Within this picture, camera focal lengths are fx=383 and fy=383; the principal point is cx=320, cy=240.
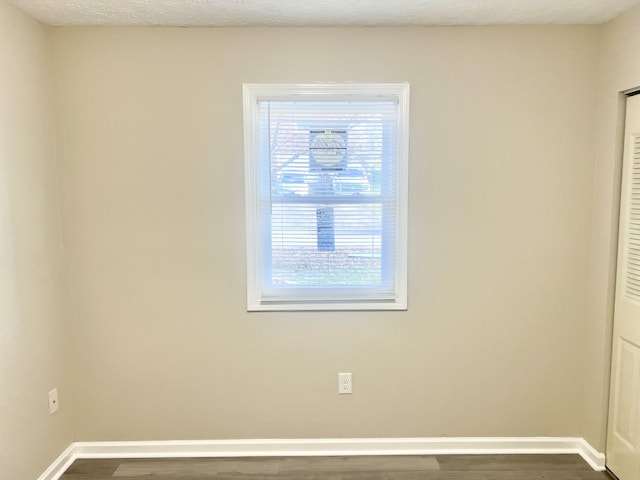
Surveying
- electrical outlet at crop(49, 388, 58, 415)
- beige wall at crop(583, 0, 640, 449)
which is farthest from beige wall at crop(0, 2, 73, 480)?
beige wall at crop(583, 0, 640, 449)

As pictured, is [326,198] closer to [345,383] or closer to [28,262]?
[345,383]

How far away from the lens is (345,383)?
7.68 ft

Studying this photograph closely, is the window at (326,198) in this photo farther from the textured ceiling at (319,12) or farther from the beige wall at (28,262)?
the beige wall at (28,262)

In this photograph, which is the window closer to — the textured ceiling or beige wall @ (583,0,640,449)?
the textured ceiling

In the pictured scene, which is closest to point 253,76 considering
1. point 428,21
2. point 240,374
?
point 428,21

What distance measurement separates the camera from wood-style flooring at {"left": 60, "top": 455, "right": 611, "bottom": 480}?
217cm

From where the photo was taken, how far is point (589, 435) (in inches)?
90.0

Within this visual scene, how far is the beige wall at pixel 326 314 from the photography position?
2166 millimetres

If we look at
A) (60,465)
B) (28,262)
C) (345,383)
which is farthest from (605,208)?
(60,465)

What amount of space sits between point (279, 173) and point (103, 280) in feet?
4.01

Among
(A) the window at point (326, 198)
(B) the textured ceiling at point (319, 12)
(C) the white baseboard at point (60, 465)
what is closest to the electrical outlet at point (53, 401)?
(C) the white baseboard at point (60, 465)

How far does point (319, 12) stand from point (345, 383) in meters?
2.09

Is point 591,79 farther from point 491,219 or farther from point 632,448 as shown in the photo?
point 632,448

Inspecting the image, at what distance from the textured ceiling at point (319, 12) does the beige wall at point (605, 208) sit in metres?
0.18
